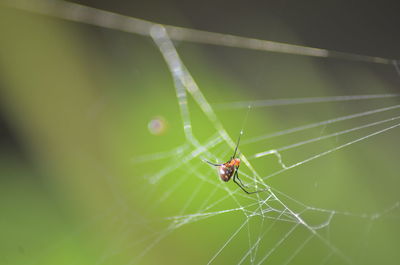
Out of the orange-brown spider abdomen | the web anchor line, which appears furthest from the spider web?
the orange-brown spider abdomen

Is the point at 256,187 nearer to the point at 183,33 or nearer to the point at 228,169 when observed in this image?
the point at 228,169

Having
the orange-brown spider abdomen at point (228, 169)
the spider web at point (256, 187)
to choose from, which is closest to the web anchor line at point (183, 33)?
the spider web at point (256, 187)

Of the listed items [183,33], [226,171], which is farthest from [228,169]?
[183,33]

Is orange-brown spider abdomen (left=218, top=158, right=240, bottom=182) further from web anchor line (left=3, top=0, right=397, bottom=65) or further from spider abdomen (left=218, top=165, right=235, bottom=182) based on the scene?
web anchor line (left=3, top=0, right=397, bottom=65)

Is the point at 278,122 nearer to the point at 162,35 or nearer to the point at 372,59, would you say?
the point at 372,59

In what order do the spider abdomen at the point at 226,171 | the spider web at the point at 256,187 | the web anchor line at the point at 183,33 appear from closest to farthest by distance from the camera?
the spider abdomen at the point at 226,171, the spider web at the point at 256,187, the web anchor line at the point at 183,33

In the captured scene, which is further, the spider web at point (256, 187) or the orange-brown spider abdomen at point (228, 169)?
the spider web at point (256, 187)

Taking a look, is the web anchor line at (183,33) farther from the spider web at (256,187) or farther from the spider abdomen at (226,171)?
the spider abdomen at (226,171)

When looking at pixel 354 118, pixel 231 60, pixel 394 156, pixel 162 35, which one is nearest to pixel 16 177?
pixel 162 35

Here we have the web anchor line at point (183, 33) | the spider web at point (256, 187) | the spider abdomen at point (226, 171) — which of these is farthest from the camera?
the web anchor line at point (183, 33)
